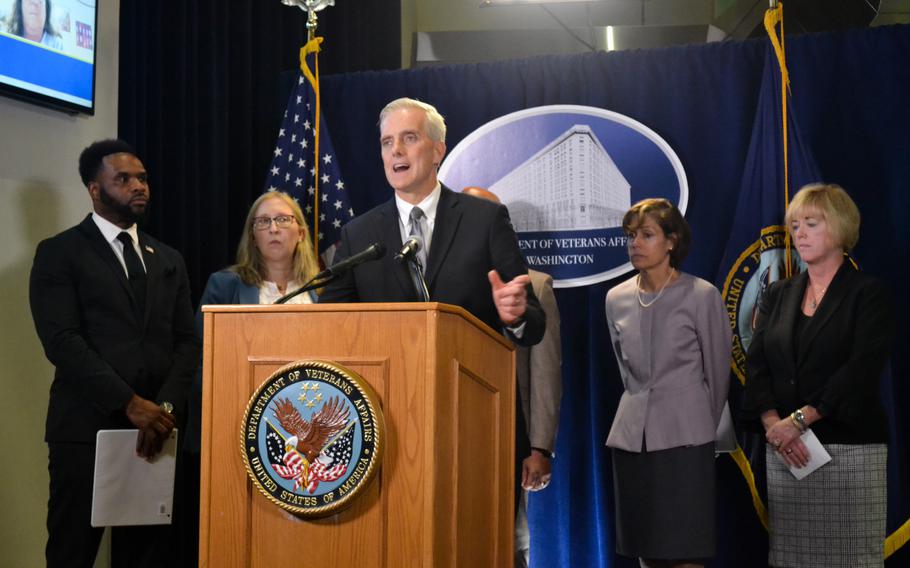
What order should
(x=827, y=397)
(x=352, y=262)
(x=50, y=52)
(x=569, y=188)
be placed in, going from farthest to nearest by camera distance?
1. (x=569, y=188)
2. (x=50, y=52)
3. (x=827, y=397)
4. (x=352, y=262)

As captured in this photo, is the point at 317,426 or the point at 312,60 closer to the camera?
the point at 317,426

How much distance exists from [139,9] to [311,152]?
3.23 ft

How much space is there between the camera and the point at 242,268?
4.06m

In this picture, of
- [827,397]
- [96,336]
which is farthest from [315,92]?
[827,397]

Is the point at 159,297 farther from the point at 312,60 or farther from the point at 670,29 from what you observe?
the point at 670,29

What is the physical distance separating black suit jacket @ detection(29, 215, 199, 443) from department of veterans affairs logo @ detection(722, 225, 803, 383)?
2207mm

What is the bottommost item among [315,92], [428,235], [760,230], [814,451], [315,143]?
[814,451]

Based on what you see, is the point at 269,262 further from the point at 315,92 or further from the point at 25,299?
the point at 315,92

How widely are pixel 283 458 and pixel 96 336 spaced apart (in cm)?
188

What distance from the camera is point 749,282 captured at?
4.35 metres

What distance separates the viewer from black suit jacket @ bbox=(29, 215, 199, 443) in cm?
339

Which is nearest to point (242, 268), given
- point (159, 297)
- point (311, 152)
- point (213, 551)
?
point (159, 297)

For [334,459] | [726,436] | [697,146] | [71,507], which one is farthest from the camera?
[697,146]

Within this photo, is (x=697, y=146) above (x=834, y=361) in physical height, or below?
above
